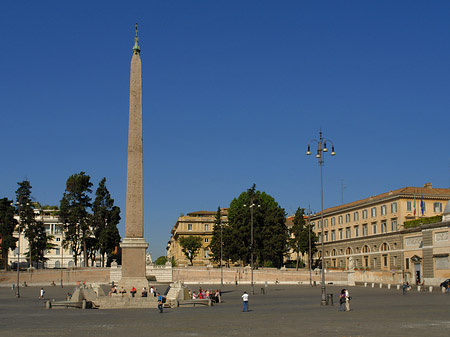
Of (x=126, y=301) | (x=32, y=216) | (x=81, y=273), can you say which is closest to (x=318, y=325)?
(x=126, y=301)

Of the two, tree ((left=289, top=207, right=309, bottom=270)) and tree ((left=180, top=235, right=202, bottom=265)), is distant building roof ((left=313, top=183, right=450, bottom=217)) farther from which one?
tree ((left=180, top=235, right=202, bottom=265))

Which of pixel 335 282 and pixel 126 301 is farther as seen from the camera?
pixel 335 282

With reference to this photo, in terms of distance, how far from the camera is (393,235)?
225 ft

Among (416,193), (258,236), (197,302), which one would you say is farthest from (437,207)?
(197,302)

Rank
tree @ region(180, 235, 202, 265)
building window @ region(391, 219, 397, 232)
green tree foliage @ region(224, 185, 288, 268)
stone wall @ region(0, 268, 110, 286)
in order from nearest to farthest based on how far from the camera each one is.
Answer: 1. stone wall @ region(0, 268, 110, 286)
2. building window @ region(391, 219, 397, 232)
3. green tree foliage @ region(224, 185, 288, 268)
4. tree @ region(180, 235, 202, 265)

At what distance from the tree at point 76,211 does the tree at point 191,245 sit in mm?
38093

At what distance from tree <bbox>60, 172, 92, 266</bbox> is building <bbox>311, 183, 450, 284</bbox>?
1240 inches

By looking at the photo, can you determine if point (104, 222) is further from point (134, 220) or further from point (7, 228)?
point (134, 220)

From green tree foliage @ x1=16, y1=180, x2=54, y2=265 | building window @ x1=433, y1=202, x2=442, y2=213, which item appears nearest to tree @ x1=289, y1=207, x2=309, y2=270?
building window @ x1=433, y1=202, x2=442, y2=213

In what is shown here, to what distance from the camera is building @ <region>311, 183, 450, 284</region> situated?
5728 cm

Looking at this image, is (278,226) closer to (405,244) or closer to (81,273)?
(405,244)

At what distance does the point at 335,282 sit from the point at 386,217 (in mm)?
12261

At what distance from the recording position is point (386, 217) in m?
71.2

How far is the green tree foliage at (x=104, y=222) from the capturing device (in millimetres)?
69250
